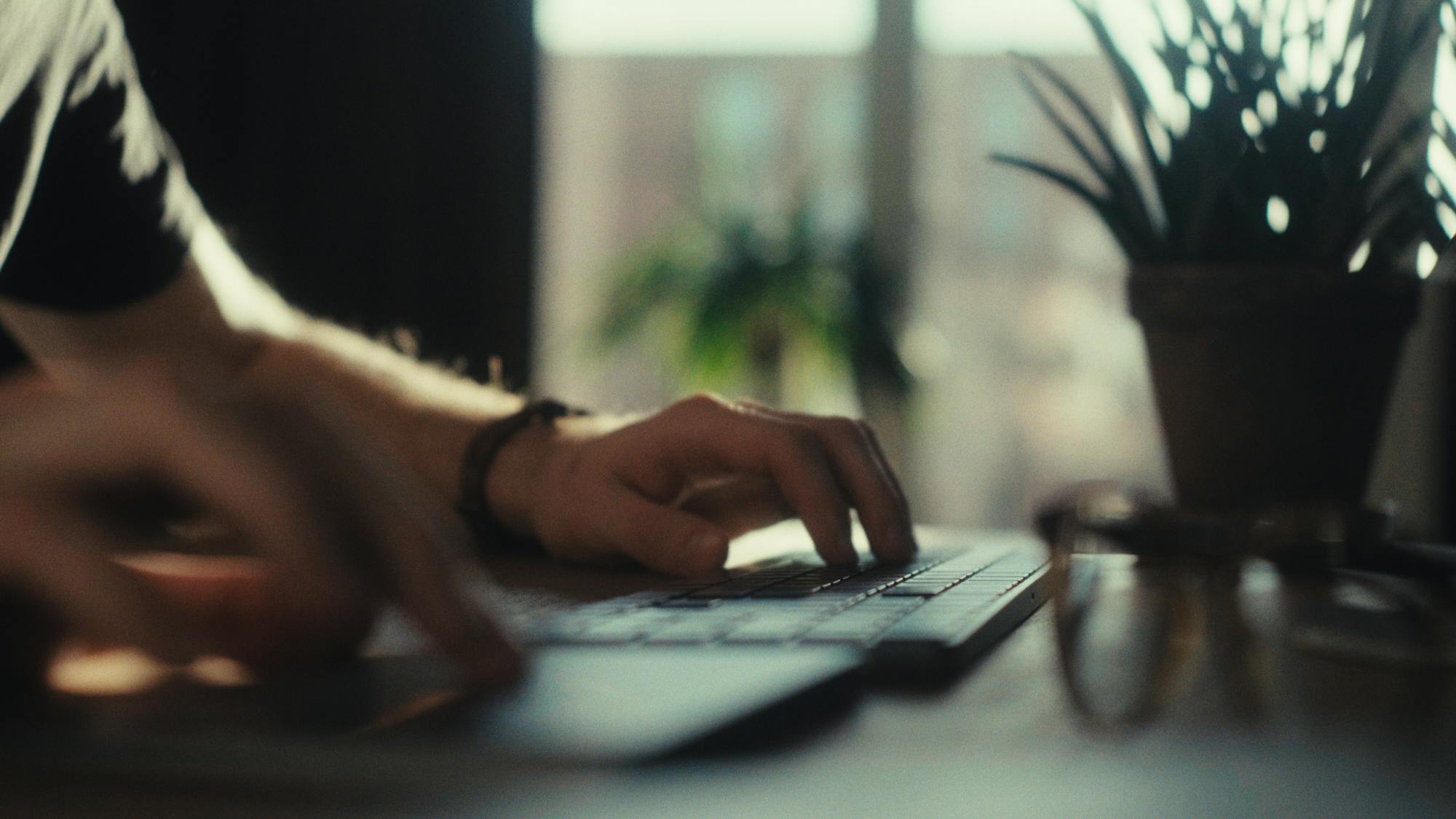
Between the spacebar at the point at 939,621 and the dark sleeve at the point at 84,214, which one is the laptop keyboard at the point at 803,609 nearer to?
the spacebar at the point at 939,621

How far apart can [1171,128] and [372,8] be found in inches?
90.9

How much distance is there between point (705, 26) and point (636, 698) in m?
3.74

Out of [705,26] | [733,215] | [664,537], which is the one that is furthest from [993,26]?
[664,537]

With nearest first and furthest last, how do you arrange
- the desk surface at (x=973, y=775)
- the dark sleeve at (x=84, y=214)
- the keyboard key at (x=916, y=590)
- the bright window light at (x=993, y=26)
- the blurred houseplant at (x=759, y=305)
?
the desk surface at (x=973, y=775) < the keyboard key at (x=916, y=590) < the dark sleeve at (x=84, y=214) < the blurred houseplant at (x=759, y=305) < the bright window light at (x=993, y=26)

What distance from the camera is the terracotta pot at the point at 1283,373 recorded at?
2.92ft

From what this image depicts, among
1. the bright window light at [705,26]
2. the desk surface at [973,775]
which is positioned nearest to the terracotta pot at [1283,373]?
the desk surface at [973,775]

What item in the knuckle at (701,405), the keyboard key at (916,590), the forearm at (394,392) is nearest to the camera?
the keyboard key at (916,590)

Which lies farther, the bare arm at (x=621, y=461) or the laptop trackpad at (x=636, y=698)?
the bare arm at (x=621, y=461)

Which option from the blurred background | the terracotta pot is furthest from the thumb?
the blurred background

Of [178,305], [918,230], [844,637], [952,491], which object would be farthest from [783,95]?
[844,637]

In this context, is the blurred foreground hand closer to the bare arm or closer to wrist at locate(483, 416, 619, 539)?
the bare arm

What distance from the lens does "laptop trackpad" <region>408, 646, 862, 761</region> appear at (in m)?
0.32

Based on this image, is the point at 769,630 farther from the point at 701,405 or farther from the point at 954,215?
the point at 954,215

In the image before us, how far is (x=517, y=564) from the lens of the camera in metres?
0.82
